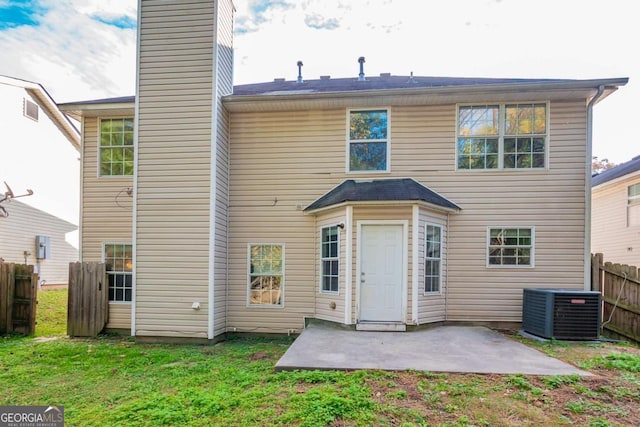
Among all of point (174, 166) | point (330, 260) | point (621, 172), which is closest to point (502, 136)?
point (330, 260)

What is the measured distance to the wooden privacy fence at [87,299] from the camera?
6930 mm

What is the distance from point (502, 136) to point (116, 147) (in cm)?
863

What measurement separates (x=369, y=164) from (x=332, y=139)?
988 millimetres

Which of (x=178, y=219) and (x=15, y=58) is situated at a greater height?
(x=15, y=58)

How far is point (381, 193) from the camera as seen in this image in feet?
20.6

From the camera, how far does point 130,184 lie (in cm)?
738

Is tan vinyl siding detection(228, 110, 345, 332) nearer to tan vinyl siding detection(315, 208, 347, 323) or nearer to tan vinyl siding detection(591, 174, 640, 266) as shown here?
tan vinyl siding detection(315, 208, 347, 323)

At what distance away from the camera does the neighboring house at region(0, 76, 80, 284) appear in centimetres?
1075

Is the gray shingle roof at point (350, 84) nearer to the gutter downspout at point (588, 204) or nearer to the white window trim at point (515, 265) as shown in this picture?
the gutter downspout at point (588, 204)

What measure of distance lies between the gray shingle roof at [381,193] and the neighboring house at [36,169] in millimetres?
10889

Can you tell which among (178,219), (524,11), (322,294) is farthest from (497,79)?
(178,219)

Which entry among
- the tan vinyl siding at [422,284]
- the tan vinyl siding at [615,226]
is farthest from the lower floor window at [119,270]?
the tan vinyl siding at [615,226]

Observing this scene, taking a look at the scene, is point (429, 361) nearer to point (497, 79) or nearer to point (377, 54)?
point (497, 79)

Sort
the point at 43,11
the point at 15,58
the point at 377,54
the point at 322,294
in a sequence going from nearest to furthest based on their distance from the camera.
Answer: the point at 322,294 < the point at 43,11 < the point at 377,54 < the point at 15,58
